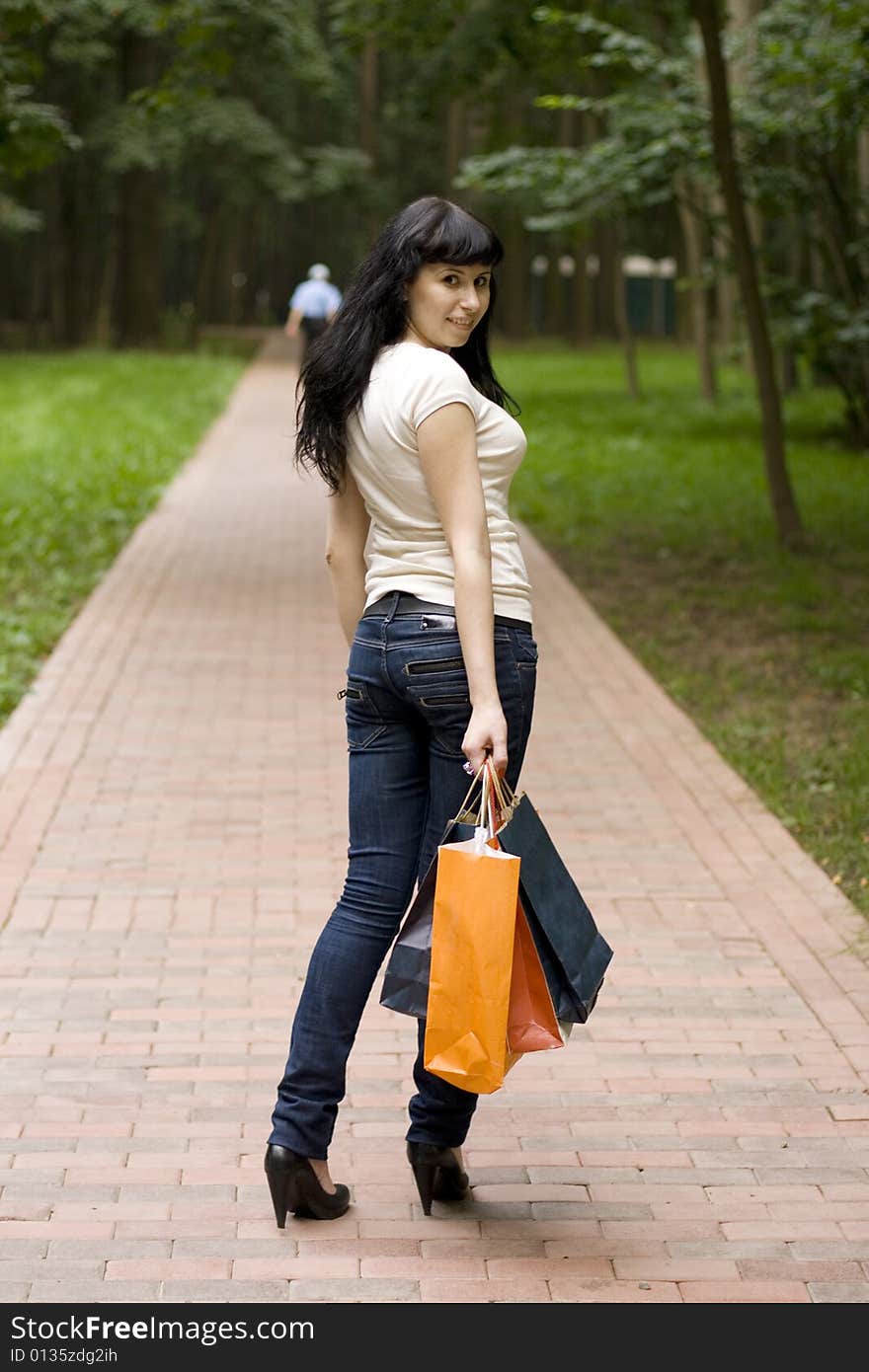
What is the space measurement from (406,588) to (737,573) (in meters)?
9.18

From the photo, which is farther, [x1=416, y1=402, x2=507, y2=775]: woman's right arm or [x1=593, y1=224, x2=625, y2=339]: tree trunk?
A: [x1=593, y1=224, x2=625, y2=339]: tree trunk

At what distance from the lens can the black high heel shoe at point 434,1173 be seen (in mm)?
A: 3795

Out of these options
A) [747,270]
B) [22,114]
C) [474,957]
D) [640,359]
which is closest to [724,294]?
[640,359]

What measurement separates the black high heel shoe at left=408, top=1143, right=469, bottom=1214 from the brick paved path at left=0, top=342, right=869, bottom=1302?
0.04m

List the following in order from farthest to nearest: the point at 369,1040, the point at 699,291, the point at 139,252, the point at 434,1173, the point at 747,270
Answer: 1. the point at 139,252
2. the point at 699,291
3. the point at 747,270
4. the point at 369,1040
5. the point at 434,1173

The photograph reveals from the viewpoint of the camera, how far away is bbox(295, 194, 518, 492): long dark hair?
353cm

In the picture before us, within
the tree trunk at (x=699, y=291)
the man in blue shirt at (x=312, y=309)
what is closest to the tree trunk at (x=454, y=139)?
the man in blue shirt at (x=312, y=309)

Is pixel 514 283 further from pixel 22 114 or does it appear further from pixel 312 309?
pixel 22 114

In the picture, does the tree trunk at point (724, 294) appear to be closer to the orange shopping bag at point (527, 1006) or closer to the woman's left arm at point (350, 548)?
the woman's left arm at point (350, 548)

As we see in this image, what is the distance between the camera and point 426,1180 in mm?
3805

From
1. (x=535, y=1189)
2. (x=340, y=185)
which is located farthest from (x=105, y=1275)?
(x=340, y=185)

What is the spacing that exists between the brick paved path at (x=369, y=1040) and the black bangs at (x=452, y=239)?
1.85m

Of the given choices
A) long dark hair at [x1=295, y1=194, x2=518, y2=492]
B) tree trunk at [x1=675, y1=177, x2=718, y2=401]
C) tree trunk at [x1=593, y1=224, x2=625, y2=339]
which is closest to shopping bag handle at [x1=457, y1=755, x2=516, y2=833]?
long dark hair at [x1=295, y1=194, x2=518, y2=492]

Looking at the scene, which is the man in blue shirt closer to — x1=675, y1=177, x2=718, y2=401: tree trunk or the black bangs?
x1=675, y1=177, x2=718, y2=401: tree trunk
